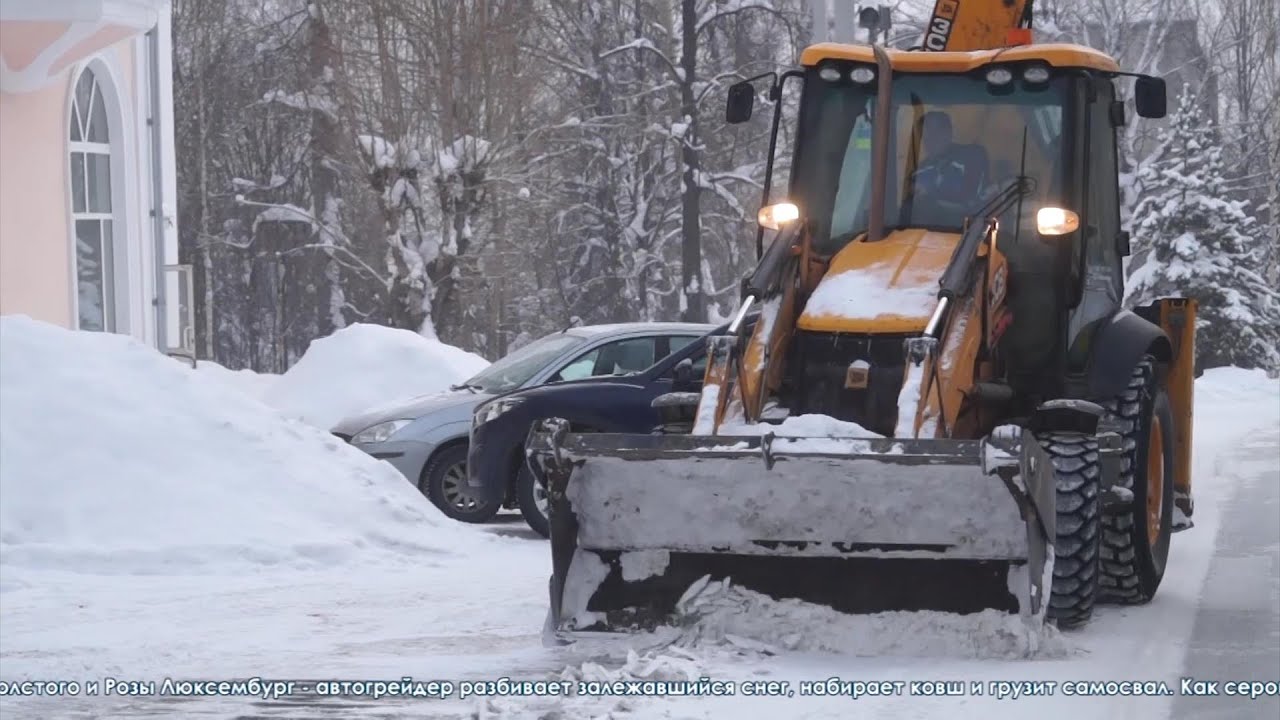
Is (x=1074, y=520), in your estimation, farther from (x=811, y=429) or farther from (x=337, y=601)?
(x=337, y=601)

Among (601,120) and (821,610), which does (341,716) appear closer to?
(821,610)

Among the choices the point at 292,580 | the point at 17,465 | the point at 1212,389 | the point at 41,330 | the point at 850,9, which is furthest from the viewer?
the point at 1212,389

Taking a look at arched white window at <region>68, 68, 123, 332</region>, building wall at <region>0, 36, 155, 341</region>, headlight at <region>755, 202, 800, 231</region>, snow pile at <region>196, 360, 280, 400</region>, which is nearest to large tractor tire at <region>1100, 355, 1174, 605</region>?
headlight at <region>755, 202, 800, 231</region>

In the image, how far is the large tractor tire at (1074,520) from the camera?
26.5 ft

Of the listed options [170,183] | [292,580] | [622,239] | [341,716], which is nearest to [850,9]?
[170,183]

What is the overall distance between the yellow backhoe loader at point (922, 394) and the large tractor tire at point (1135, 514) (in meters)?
0.02

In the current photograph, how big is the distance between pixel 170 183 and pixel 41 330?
11883mm

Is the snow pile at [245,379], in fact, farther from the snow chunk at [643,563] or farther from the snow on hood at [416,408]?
the snow chunk at [643,563]

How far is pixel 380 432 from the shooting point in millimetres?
13805

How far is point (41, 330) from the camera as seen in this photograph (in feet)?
40.9

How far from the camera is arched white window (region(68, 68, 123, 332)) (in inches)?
835

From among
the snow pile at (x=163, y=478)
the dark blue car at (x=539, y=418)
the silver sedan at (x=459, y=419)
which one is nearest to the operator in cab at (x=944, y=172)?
the dark blue car at (x=539, y=418)

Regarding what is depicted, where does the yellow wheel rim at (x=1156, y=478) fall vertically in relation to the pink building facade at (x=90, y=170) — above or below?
below

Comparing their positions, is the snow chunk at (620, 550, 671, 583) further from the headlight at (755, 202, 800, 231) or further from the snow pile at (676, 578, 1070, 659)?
the headlight at (755, 202, 800, 231)
